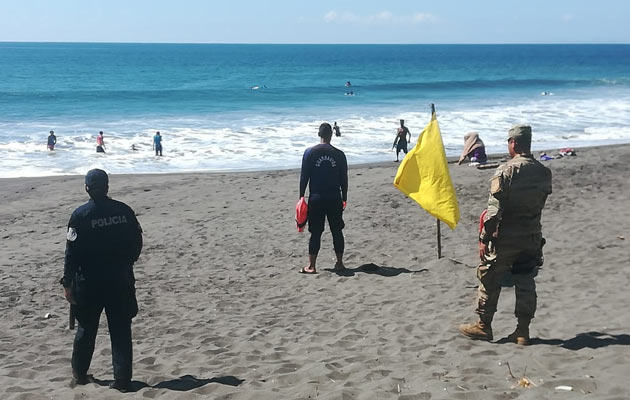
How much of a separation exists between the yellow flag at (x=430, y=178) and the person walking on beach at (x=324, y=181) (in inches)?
26.2

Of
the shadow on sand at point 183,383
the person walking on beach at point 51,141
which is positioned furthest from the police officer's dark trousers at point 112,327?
the person walking on beach at point 51,141

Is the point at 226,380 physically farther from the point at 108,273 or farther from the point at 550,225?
the point at 550,225

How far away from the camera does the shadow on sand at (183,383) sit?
16.9 feet

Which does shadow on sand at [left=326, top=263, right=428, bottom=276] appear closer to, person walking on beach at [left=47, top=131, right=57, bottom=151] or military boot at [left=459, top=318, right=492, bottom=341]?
military boot at [left=459, top=318, right=492, bottom=341]

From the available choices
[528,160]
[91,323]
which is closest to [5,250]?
[91,323]

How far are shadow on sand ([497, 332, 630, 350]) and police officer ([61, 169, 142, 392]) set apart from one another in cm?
285

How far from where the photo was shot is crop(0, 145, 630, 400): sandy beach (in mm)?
5023

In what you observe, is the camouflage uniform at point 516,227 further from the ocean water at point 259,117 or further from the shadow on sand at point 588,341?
the ocean water at point 259,117

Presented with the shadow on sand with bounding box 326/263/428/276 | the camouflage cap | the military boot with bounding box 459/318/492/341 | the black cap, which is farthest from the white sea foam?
the black cap

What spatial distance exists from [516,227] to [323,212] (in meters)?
3.17

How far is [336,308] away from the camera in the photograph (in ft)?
23.9

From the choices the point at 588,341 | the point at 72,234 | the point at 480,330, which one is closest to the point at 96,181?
the point at 72,234

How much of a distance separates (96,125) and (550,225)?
2711cm

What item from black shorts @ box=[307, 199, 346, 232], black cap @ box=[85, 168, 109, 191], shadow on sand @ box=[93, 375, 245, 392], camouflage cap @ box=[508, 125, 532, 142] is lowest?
shadow on sand @ box=[93, 375, 245, 392]
